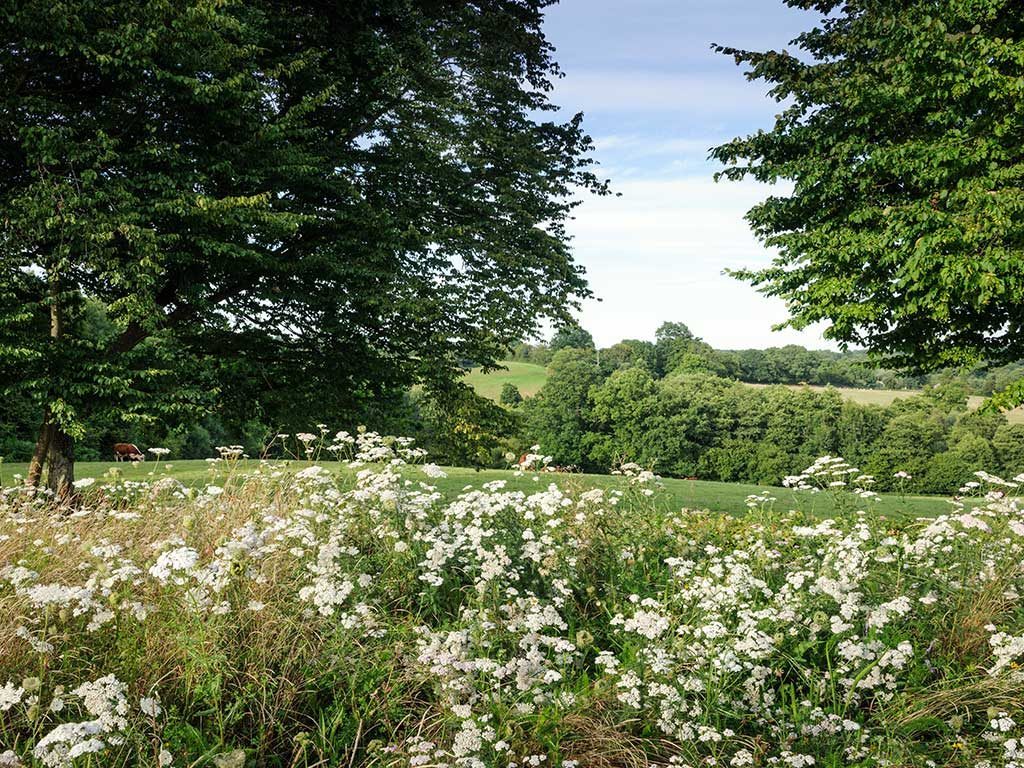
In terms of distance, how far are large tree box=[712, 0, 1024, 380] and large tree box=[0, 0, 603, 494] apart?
16.6 ft

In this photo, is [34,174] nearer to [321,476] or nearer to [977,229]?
[321,476]

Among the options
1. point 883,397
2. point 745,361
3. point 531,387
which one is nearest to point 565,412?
point 531,387

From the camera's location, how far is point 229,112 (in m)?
11.3

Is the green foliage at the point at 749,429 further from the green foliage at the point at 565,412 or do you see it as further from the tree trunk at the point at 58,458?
the tree trunk at the point at 58,458

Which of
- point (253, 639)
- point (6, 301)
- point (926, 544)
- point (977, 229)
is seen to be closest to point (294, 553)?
point (253, 639)

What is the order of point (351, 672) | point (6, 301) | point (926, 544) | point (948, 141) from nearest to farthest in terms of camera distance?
1. point (351, 672)
2. point (926, 544)
3. point (6, 301)
4. point (948, 141)

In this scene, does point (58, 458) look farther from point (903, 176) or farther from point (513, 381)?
point (513, 381)

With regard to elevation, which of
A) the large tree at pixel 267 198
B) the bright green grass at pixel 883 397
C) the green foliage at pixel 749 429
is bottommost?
the green foliage at pixel 749 429

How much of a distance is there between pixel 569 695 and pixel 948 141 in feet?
46.0

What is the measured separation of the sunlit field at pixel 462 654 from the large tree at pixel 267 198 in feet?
20.2

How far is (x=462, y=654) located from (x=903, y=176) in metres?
15.3

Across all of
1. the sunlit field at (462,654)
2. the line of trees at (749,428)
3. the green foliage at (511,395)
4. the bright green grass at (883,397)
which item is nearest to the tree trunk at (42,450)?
the sunlit field at (462,654)

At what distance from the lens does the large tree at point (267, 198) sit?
1022 centimetres

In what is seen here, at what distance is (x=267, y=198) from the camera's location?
11031 mm
